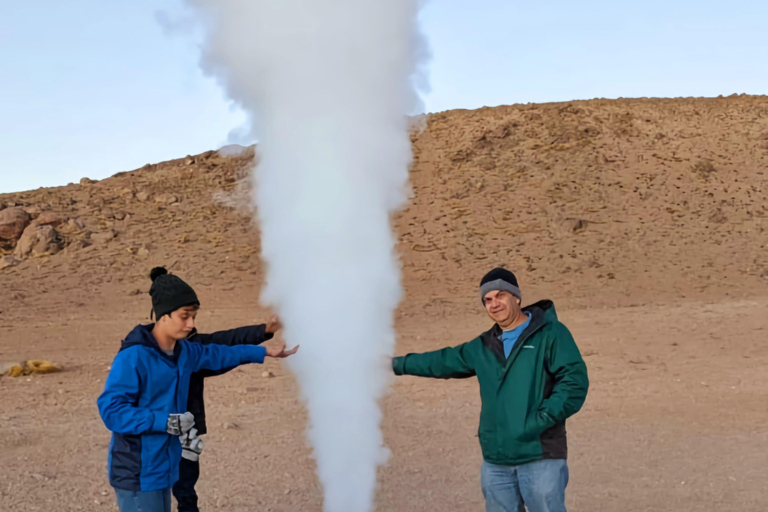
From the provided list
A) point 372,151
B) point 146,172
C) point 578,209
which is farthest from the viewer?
point 146,172

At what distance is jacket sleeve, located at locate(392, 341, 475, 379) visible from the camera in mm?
3619

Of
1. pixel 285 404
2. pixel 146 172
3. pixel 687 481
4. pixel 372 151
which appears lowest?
pixel 687 481

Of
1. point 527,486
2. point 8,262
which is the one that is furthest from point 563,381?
point 8,262

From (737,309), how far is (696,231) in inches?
341

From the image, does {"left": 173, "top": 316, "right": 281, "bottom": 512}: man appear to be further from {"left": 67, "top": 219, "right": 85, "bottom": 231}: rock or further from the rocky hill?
{"left": 67, "top": 219, "right": 85, "bottom": 231}: rock

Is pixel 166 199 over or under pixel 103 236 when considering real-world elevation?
over

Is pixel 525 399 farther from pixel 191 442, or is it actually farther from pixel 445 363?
pixel 191 442

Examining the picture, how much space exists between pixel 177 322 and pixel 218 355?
598mm

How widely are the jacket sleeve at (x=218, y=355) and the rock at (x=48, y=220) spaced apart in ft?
84.7

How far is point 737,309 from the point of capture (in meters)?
17.3

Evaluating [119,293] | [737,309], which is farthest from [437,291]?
[119,293]

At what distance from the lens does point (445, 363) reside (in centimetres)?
372

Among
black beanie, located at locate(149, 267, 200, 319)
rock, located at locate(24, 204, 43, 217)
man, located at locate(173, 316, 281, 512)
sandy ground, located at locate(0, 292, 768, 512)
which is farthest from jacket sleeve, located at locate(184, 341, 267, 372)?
rock, located at locate(24, 204, 43, 217)

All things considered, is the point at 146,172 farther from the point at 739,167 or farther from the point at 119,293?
the point at 739,167
